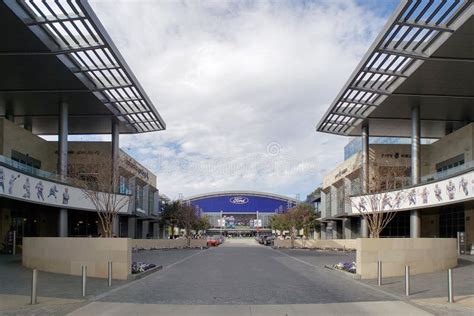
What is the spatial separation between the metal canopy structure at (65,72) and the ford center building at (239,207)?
104m

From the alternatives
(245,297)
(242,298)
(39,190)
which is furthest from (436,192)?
(242,298)

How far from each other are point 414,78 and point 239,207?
404 ft

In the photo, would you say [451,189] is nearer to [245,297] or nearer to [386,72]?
[386,72]

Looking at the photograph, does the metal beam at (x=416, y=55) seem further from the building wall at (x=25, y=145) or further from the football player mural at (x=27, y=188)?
the building wall at (x=25, y=145)

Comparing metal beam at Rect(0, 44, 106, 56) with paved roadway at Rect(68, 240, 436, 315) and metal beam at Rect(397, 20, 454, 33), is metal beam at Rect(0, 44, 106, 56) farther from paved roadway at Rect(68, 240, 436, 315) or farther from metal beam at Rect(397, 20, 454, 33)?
metal beam at Rect(397, 20, 454, 33)

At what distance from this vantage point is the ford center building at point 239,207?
15525 centimetres

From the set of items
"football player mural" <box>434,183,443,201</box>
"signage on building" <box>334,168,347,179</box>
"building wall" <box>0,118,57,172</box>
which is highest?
"building wall" <box>0,118,57,172</box>

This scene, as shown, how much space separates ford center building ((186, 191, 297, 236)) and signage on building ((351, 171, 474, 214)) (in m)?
112

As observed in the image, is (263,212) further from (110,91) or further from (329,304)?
(329,304)

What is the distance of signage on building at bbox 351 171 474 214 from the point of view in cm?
3288

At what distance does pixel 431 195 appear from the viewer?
39.5 m

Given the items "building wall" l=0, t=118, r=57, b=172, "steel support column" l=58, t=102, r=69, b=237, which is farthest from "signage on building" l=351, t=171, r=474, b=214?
"building wall" l=0, t=118, r=57, b=172

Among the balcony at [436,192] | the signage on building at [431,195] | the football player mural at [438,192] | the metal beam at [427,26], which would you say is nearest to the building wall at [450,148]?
the balcony at [436,192]

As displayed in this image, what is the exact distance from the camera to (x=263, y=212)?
157 metres
